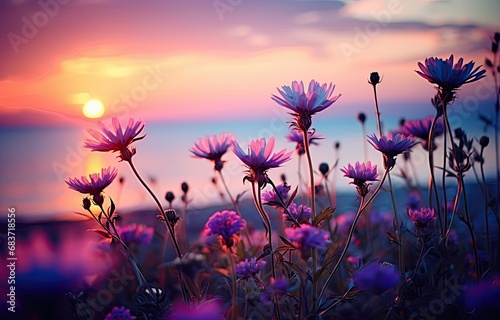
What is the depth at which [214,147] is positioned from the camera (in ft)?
4.52

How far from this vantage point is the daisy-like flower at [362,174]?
1.14 meters

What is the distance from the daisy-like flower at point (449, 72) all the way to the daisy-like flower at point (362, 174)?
0.24m

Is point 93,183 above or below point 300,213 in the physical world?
above

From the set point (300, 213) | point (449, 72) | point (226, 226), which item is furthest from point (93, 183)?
point (449, 72)

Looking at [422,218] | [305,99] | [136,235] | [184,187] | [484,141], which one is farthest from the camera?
[136,235]

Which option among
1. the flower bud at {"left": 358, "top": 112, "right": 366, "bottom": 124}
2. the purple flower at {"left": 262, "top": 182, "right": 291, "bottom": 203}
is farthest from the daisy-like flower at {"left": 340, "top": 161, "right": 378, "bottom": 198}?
the flower bud at {"left": 358, "top": 112, "right": 366, "bottom": 124}

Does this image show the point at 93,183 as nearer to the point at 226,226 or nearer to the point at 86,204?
the point at 86,204

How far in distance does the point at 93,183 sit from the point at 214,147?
13.0 inches

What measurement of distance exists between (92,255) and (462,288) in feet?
3.91

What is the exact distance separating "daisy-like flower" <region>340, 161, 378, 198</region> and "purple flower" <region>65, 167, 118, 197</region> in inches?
20.4

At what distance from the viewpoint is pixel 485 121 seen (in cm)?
174

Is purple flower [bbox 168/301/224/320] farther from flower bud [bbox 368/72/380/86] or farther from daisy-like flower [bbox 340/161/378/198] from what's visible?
flower bud [bbox 368/72/380/86]

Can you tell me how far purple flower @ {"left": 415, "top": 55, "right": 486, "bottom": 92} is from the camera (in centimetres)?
117

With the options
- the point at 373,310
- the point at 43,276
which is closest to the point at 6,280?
the point at 43,276
